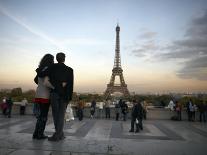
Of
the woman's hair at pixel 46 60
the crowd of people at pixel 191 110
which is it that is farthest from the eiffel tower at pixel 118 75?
the woman's hair at pixel 46 60

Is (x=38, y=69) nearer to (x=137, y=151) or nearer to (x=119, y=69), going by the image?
(x=137, y=151)

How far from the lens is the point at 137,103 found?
1144 centimetres

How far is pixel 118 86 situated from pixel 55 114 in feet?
261

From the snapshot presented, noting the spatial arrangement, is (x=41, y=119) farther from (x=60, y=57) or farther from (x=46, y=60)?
(x=60, y=57)

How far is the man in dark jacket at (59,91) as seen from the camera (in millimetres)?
6488

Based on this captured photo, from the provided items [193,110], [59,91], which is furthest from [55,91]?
[193,110]

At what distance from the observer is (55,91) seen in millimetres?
6496

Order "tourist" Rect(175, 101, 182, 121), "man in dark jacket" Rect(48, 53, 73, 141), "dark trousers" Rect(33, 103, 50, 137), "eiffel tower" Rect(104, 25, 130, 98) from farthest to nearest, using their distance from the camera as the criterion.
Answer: "eiffel tower" Rect(104, 25, 130, 98)
"tourist" Rect(175, 101, 182, 121)
"dark trousers" Rect(33, 103, 50, 137)
"man in dark jacket" Rect(48, 53, 73, 141)

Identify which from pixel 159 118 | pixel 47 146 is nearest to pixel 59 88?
pixel 47 146

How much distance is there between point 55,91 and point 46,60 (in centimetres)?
83

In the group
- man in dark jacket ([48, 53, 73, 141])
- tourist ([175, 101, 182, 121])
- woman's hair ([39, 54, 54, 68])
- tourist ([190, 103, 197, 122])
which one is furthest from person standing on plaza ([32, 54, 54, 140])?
tourist ([190, 103, 197, 122])

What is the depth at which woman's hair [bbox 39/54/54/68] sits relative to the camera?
6.75 m

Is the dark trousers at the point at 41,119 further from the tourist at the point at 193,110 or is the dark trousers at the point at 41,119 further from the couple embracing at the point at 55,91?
the tourist at the point at 193,110

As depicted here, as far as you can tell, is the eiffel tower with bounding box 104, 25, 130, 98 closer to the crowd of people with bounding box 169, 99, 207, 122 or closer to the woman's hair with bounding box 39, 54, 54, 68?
the crowd of people with bounding box 169, 99, 207, 122
